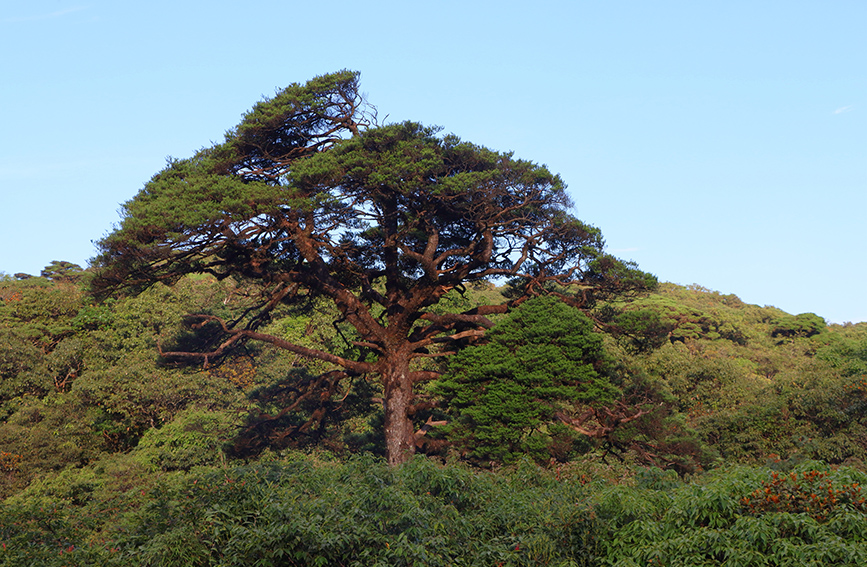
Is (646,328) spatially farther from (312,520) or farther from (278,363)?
(278,363)

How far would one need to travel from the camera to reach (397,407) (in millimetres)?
18859

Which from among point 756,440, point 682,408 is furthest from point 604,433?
point 682,408

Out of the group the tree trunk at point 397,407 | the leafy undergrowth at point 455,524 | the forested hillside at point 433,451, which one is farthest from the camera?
the tree trunk at point 397,407

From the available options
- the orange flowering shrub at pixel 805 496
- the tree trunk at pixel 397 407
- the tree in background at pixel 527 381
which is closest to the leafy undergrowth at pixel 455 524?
the orange flowering shrub at pixel 805 496

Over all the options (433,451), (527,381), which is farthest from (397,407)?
(527,381)

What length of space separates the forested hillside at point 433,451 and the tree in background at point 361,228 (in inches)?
49.6

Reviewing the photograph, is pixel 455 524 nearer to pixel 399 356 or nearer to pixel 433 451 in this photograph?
pixel 399 356

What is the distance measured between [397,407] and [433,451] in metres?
2.32

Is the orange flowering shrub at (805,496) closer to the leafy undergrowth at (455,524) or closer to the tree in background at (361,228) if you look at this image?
the leafy undergrowth at (455,524)

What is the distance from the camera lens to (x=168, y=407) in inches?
1035

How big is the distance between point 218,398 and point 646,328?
59.0ft

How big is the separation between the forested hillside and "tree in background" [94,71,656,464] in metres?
1.26

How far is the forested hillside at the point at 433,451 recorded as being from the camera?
678 cm

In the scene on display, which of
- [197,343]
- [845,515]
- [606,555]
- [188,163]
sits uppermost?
[188,163]
